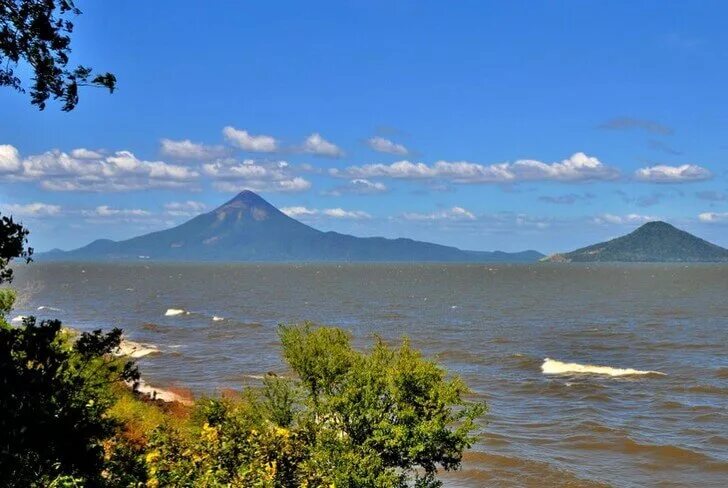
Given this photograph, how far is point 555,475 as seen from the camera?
1474 inches

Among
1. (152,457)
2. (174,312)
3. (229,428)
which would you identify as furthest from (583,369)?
(174,312)

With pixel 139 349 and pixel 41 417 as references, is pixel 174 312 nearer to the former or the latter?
pixel 139 349

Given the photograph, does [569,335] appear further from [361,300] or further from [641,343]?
[361,300]

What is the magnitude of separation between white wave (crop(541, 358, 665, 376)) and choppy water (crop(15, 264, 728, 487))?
0.40 m

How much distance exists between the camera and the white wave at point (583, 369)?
65750 mm

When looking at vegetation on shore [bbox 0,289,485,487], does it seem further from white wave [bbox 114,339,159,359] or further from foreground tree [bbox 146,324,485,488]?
white wave [bbox 114,339,159,359]

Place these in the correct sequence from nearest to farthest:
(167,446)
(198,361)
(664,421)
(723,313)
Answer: (167,446) → (664,421) → (198,361) → (723,313)

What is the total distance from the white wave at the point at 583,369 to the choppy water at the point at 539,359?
400 mm

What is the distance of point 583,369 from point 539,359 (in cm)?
667

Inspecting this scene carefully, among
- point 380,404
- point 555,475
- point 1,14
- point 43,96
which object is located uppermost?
point 1,14

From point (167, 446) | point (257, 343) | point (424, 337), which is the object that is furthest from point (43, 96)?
point (424, 337)

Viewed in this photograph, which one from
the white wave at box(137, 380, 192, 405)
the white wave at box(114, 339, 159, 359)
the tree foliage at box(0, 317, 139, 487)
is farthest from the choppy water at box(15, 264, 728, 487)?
the tree foliage at box(0, 317, 139, 487)

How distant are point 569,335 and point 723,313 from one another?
153ft

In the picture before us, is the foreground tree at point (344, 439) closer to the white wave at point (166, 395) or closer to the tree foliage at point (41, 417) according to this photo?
the tree foliage at point (41, 417)
